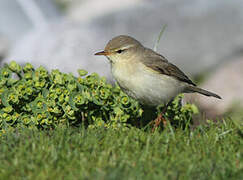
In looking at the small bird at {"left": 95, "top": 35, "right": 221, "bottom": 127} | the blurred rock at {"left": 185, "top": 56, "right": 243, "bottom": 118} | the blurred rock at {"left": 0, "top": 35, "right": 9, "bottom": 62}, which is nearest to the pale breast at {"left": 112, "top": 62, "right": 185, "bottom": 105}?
the small bird at {"left": 95, "top": 35, "right": 221, "bottom": 127}

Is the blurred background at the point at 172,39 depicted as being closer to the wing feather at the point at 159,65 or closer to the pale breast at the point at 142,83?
the wing feather at the point at 159,65

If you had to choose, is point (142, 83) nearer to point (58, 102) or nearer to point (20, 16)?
point (58, 102)

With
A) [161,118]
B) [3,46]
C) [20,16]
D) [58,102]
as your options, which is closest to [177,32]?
[161,118]

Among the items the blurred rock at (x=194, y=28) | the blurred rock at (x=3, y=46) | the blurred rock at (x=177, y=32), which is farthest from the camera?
the blurred rock at (x=3, y=46)

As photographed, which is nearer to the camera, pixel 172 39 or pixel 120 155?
pixel 120 155

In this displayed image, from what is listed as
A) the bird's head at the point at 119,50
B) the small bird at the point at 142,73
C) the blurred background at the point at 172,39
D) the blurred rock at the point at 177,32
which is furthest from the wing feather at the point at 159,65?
the blurred rock at the point at 177,32

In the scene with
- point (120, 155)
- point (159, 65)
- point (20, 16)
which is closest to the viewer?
point (120, 155)
